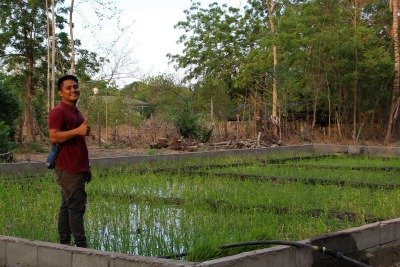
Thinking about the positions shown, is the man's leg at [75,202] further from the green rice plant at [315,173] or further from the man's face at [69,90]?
the green rice plant at [315,173]

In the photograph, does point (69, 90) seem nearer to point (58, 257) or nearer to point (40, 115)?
point (58, 257)

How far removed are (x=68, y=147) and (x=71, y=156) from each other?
0.26ft

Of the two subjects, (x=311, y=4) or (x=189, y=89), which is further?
(x=189, y=89)

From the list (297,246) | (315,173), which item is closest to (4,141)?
(315,173)

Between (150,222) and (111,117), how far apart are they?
69.8 ft

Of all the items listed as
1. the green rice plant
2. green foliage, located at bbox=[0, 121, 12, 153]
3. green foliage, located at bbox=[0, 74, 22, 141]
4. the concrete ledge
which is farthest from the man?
green foliage, located at bbox=[0, 74, 22, 141]

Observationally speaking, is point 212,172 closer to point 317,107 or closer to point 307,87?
point 307,87

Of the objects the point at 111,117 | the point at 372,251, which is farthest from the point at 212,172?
the point at 111,117

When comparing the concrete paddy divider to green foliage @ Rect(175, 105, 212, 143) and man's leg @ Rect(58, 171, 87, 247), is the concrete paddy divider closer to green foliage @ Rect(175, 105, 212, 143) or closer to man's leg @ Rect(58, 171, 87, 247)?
man's leg @ Rect(58, 171, 87, 247)

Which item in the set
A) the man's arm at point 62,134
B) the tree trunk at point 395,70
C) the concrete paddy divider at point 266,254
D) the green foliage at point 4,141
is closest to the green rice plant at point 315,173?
the green foliage at point 4,141

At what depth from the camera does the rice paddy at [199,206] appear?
5422mm

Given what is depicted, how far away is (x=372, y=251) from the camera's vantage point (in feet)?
18.3

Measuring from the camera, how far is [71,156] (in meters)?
5.06

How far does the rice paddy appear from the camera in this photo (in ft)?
17.8
